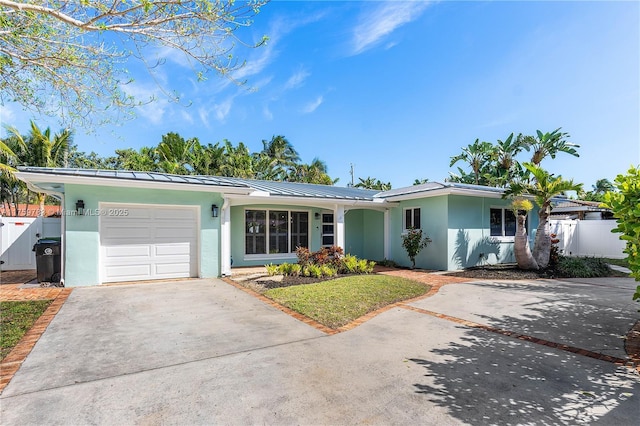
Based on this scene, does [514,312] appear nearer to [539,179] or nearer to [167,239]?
[539,179]

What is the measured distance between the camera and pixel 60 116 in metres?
6.35

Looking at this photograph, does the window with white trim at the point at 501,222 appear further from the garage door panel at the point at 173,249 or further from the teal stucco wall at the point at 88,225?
the teal stucco wall at the point at 88,225

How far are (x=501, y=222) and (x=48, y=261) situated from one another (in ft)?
52.1

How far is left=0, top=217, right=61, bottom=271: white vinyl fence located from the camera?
35.8 ft

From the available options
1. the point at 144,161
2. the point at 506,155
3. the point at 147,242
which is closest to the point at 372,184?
the point at 506,155

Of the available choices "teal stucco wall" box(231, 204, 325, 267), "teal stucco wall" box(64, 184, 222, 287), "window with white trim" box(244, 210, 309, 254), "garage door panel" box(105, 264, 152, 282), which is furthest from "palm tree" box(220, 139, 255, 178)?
"garage door panel" box(105, 264, 152, 282)

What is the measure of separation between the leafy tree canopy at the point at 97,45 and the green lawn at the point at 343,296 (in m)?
4.78

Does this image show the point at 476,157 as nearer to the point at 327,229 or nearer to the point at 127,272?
the point at 327,229

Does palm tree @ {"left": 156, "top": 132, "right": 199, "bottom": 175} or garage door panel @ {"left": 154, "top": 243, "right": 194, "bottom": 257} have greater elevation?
palm tree @ {"left": 156, "top": 132, "right": 199, "bottom": 175}

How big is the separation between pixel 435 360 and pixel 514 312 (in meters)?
3.28

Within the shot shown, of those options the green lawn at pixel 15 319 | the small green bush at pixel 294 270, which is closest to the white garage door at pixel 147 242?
the green lawn at pixel 15 319

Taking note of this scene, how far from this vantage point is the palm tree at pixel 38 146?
62.4 ft

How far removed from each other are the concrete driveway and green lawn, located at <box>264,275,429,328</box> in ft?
1.65

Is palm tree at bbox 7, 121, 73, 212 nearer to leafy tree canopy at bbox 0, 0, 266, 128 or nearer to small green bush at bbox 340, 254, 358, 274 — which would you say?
leafy tree canopy at bbox 0, 0, 266, 128
